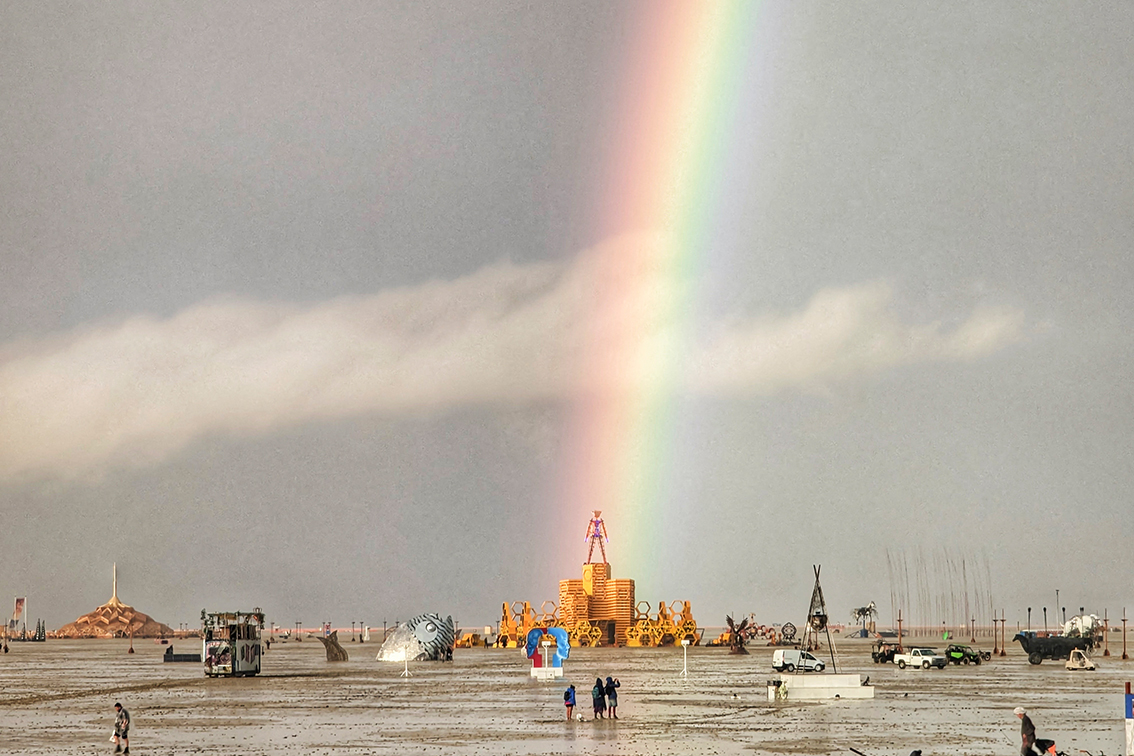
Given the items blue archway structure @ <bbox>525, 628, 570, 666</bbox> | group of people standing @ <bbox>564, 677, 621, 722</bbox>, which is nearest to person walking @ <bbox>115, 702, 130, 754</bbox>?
group of people standing @ <bbox>564, 677, 621, 722</bbox>

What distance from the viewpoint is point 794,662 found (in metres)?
93.6

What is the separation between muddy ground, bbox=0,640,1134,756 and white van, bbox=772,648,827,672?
371 cm

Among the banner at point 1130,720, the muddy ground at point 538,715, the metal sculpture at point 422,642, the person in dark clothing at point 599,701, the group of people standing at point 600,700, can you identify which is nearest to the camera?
the banner at point 1130,720

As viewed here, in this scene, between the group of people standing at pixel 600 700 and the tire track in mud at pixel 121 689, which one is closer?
the group of people standing at pixel 600 700

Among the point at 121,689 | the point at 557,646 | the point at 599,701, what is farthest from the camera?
the point at 557,646

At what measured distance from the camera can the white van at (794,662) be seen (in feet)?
301

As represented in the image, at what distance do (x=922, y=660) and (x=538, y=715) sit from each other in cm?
5534

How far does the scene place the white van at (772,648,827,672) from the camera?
91.8m

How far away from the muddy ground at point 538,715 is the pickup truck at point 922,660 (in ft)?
19.1

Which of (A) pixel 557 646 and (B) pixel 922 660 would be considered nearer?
(A) pixel 557 646

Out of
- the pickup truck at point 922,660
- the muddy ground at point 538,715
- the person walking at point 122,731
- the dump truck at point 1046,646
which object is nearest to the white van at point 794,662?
the muddy ground at point 538,715

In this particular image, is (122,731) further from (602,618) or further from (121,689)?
(602,618)

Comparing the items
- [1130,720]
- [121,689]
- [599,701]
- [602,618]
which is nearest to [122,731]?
[599,701]

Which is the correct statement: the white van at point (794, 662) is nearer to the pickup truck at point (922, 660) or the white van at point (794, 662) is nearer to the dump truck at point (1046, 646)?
the pickup truck at point (922, 660)
